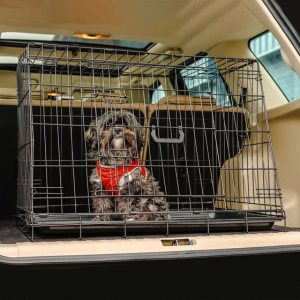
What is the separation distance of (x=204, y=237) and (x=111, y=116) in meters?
1.13

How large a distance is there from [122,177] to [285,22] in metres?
→ 1.35

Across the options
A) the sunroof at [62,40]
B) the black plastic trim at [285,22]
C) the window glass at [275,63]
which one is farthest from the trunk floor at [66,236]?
the sunroof at [62,40]

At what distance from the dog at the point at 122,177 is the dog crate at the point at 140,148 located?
0.02 meters

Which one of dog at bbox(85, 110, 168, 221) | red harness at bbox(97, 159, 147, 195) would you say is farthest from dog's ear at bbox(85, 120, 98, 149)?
red harness at bbox(97, 159, 147, 195)

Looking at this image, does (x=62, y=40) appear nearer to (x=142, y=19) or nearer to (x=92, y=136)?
(x=142, y=19)

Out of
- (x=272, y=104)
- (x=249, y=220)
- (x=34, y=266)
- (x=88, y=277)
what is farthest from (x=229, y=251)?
(x=272, y=104)

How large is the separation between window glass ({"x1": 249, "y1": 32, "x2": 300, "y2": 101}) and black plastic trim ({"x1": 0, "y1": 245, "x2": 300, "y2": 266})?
1.70 metres

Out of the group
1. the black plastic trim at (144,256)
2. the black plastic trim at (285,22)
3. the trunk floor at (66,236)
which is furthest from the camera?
the black plastic trim at (285,22)

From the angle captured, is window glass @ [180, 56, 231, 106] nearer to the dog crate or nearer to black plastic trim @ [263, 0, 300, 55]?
the dog crate

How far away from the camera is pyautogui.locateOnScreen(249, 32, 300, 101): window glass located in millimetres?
3667

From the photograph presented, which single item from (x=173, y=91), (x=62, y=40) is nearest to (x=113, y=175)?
(x=173, y=91)

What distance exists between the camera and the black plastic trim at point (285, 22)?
2.48 metres

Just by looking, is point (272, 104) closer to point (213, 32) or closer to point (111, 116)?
point (213, 32)

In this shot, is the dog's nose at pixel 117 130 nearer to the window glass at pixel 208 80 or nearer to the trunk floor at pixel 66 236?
the window glass at pixel 208 80
